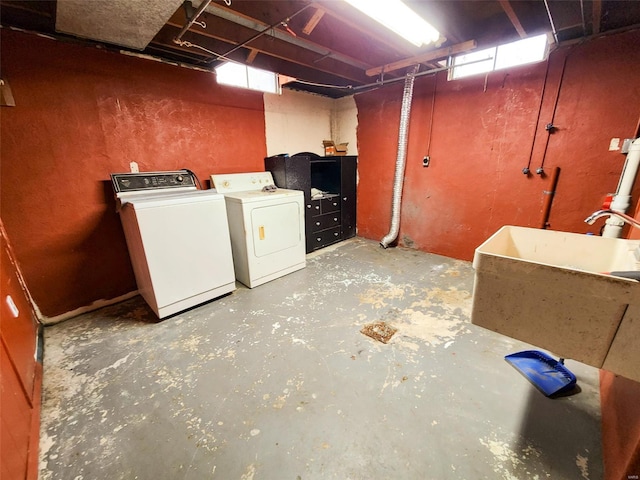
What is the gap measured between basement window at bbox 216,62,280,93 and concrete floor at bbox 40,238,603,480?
2.63 meters

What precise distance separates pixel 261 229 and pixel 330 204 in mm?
1412

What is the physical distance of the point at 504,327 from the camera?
0.97 meters

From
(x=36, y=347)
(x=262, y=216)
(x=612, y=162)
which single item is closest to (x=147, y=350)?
(x=36, y=347)

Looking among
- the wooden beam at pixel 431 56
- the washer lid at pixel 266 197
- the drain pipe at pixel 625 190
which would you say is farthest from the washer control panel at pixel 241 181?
the drain pipe at pixel 625 190

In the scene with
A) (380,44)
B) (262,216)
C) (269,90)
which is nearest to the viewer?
(380,44)

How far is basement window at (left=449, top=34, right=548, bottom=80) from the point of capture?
249cm

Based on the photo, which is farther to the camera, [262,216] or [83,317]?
[262,216]

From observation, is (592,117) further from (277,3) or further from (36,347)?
(36,347)

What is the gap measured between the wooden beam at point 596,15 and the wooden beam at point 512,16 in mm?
422

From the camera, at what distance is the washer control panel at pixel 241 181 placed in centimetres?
298

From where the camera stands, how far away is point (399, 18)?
1.78 metres

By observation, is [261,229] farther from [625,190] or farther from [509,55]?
[509,55]

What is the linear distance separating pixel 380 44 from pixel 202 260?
8.94 ft

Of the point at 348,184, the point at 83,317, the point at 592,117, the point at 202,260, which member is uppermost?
the point at 592,117
